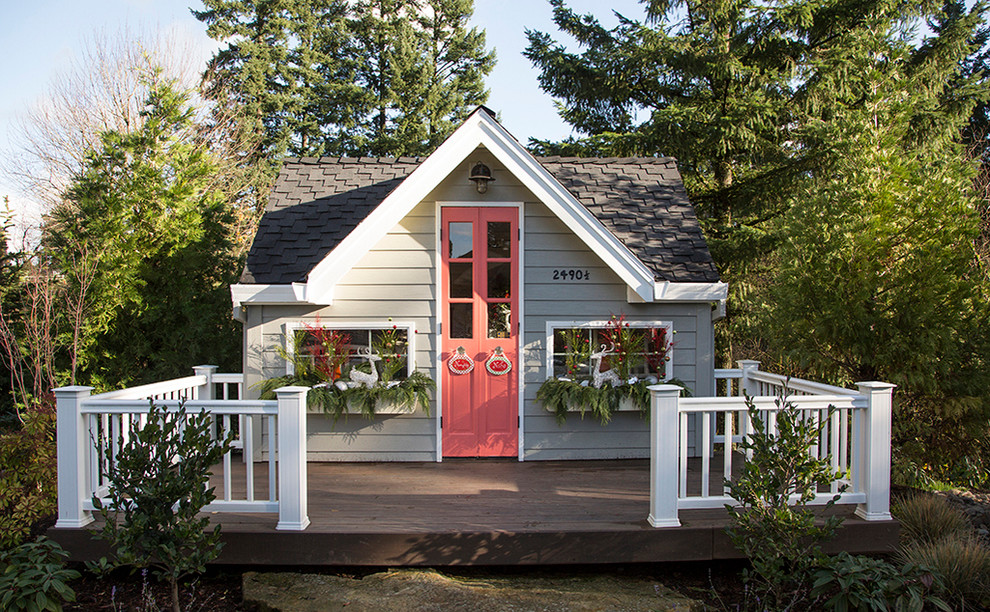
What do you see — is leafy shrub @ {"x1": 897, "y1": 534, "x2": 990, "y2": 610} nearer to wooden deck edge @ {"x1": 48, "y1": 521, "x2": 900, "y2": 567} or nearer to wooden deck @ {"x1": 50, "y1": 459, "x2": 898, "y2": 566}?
wooden deck @ {"x1": 50, "y1": 459, "x2": 898, "y2": 566}

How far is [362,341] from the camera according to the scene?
593 centimetres

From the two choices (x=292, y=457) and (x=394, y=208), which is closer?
(x=292, y=457)

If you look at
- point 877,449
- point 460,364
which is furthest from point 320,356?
point 877,449

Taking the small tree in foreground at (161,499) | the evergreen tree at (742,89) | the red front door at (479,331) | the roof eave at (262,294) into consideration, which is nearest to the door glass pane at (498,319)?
the red front door at (479,331)

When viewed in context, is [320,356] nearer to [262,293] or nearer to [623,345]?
[262,293]

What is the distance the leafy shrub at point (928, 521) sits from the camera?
15.1ft

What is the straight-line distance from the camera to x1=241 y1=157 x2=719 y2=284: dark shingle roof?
600 cm

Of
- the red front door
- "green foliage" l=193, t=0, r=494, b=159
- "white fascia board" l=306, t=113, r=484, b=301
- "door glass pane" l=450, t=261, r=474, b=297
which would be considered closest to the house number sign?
the red front door

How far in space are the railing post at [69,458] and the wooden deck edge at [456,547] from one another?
0.12 m

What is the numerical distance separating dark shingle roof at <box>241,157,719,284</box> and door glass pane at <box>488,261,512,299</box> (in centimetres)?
116

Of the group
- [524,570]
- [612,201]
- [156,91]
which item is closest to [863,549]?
[524,570]

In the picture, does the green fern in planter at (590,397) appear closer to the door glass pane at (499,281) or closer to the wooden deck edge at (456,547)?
the door glass pane at (499,281)

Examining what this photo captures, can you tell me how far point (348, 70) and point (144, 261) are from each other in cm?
1148

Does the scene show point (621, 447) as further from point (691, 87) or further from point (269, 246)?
point (691, 87)
